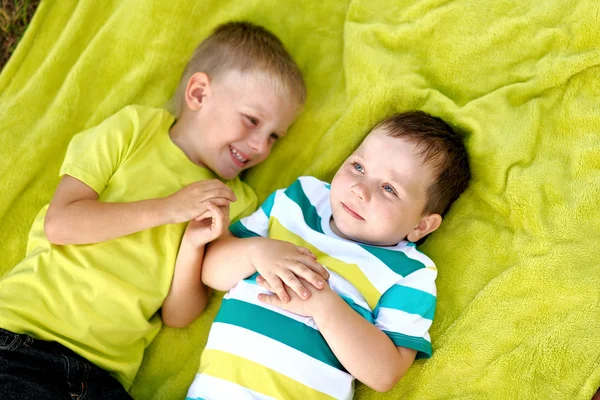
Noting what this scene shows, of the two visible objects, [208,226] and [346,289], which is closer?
[346,289]

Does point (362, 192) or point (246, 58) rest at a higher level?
point (246, 58)

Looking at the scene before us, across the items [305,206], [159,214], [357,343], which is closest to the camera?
[357,343]

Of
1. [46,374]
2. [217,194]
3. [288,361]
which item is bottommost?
[46,374]

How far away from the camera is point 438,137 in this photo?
182cm

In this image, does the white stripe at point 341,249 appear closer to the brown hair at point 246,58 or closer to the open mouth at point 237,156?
the open mouth at point 237,156

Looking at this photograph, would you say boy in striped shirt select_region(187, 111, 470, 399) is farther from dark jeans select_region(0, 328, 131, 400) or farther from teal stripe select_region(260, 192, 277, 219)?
dark jeans select_region(0, 328, 131, 400)

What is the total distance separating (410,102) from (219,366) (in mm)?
1057

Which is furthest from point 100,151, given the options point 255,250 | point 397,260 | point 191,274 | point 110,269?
point 397,260

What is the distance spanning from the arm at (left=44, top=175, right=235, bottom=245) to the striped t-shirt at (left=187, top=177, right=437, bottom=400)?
0.26 m

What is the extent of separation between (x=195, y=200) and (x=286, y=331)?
453mm

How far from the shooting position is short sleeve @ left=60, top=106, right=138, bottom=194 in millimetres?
1864

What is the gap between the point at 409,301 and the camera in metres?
1.67

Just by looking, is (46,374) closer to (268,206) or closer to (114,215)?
(114,215)

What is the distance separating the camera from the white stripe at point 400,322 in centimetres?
164
